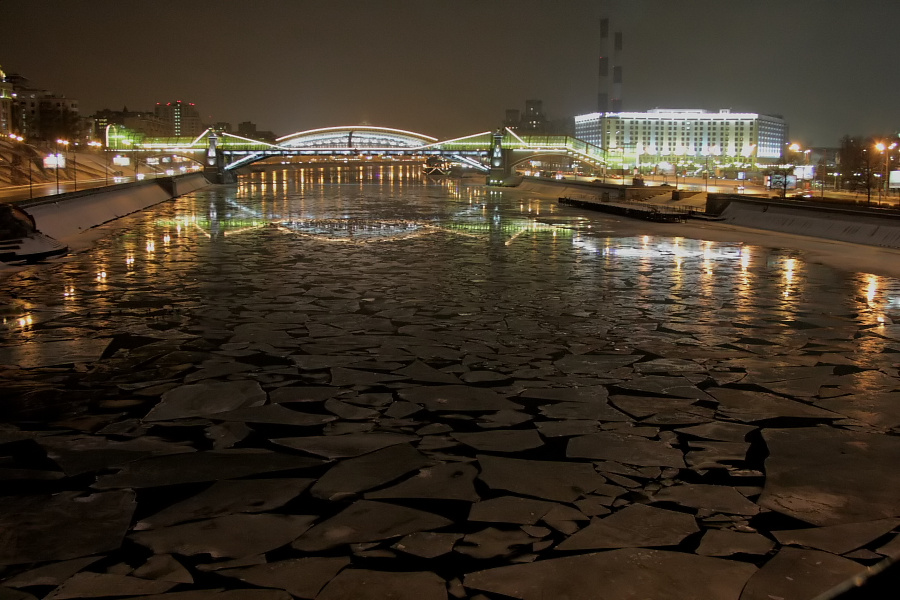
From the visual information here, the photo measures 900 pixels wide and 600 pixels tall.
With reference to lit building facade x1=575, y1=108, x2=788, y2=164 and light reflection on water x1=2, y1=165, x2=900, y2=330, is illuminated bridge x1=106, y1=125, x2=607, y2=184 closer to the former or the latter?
lit building facade x1=575, y1=108, x2=788, y2=164

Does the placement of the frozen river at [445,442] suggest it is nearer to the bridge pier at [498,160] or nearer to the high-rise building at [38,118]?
the bridge pier at [498,160]

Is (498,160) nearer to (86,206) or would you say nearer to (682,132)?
(86,206)

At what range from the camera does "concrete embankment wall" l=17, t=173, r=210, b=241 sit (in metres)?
25.0

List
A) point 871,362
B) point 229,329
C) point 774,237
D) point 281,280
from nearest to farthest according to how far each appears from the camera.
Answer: point 871,362 < point 229,329 < point 281,280 < point 774,237

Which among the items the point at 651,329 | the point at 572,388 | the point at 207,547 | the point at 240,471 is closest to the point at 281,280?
the point at 651,329

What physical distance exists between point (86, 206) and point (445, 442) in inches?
1117

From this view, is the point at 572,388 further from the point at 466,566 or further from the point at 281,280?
the point at 281,280

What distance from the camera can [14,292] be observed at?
14.2 meters

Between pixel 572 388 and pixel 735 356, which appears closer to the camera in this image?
pixel 572 388

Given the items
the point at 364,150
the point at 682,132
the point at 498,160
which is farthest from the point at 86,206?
the point at 682,132

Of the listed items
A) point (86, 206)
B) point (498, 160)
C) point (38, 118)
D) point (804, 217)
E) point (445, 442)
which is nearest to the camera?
point (445, 442)

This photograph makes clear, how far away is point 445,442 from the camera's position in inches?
257

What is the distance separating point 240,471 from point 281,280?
32.4ft

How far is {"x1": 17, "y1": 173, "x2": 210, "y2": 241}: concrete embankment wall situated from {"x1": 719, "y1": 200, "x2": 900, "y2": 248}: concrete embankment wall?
23940mm
